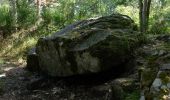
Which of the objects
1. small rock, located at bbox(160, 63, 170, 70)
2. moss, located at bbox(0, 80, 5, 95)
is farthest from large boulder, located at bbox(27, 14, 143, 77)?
small rock, located at bbox(160, 63, 170, 70)

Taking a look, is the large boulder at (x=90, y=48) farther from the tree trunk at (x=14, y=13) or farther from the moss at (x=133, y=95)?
the tree trunk at (x=14, y=13)

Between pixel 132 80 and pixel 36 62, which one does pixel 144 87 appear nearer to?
pixel 132 80

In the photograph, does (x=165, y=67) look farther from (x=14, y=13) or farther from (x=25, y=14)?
(x=25, y=14)

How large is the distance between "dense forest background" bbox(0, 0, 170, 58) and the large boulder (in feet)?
15.5

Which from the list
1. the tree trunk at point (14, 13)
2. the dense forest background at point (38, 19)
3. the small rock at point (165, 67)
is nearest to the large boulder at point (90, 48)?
the small rock at point (165, 67)

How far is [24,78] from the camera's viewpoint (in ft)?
34.1

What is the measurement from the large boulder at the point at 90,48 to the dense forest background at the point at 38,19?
4.73 meters

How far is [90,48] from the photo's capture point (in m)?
7.90

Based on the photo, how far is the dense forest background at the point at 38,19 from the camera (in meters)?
14.5

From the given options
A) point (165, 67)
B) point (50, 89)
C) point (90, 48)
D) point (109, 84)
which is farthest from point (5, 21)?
point (165, 67)

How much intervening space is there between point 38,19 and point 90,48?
888cm

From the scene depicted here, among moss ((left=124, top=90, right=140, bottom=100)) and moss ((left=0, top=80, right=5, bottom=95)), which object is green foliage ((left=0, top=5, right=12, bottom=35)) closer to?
moss ((left=0, top=80, right=5, bottom=95))

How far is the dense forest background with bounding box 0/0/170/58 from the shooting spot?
14547 millimetres

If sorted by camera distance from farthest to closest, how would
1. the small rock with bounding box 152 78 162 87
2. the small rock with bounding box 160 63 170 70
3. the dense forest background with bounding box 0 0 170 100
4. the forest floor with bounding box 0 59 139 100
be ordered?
the forest floor with bounding box 0 59 139 100, the dense forest background with bounding box 0 0 170 100, the small rock with bounding box 160 63 170 70, the small rock with bounding box 152 78 162 87
